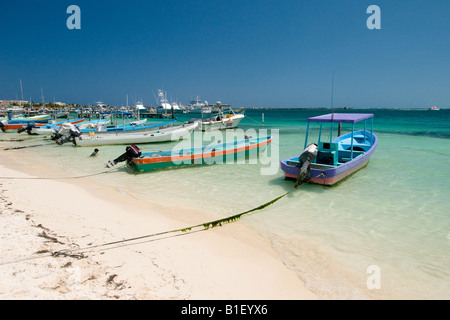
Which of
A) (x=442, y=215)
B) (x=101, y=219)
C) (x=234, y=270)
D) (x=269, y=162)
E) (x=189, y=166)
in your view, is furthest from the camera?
(x=269, y=162)

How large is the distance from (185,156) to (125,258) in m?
8.17

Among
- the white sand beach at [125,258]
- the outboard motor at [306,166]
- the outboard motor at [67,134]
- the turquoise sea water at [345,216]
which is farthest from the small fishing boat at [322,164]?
the outboard motor at [67,134]

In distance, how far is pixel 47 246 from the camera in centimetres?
461

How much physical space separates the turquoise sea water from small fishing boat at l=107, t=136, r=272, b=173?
441 mm

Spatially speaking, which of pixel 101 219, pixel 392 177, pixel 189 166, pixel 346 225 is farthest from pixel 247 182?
pixel 392 177

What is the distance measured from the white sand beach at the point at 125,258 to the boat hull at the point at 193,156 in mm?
4457

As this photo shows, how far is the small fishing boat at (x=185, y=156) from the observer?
456 inches

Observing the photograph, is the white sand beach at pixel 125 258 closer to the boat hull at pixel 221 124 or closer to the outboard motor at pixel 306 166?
the outboard motor at pixel 306 166

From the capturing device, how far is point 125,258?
4.46m

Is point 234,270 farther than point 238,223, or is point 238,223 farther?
point 238,223

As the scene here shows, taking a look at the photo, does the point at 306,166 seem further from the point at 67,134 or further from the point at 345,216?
the point at 67,134

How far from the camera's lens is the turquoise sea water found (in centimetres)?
444
